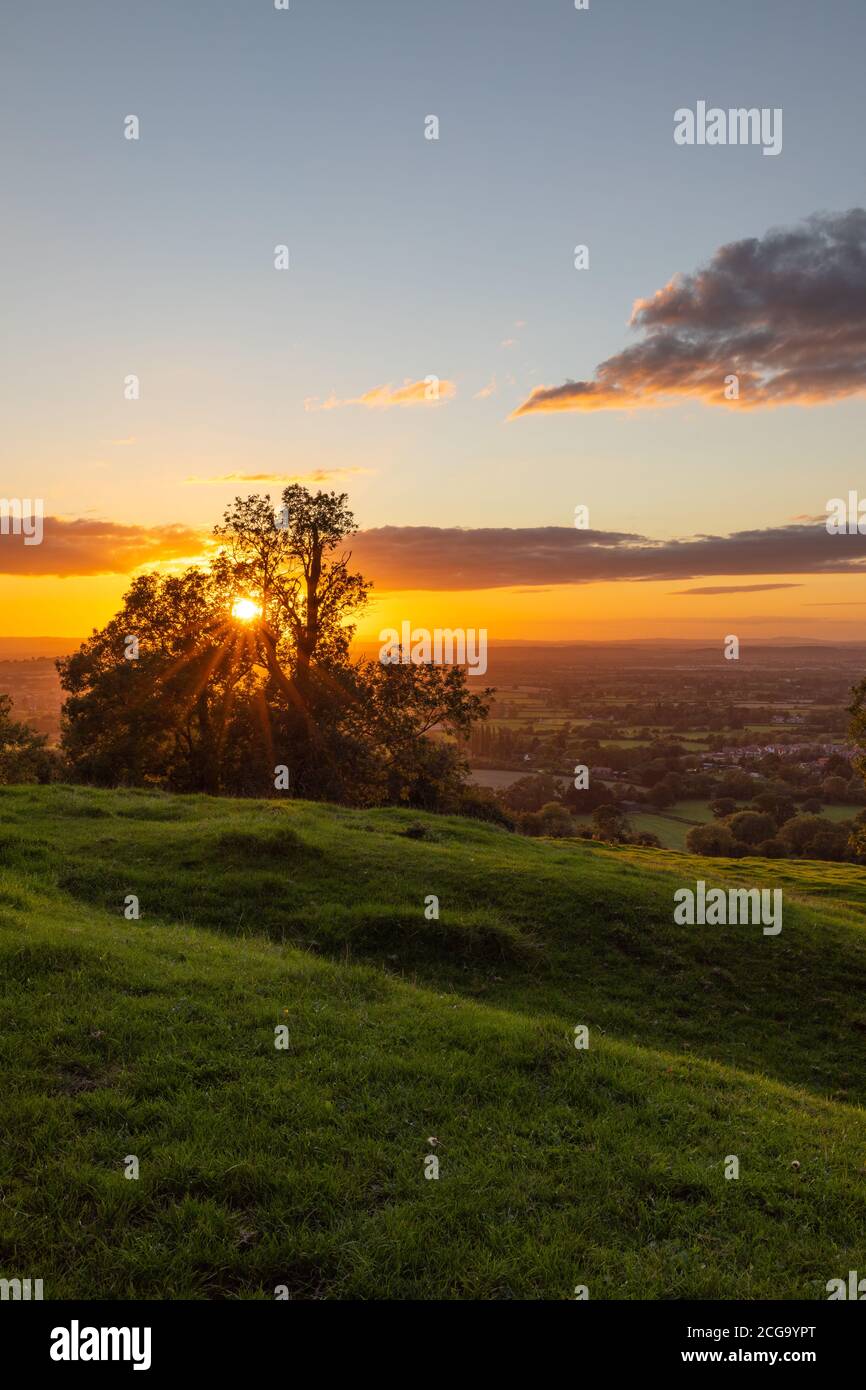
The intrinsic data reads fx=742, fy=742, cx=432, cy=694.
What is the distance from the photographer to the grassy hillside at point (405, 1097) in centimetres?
581

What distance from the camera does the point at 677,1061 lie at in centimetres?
1057

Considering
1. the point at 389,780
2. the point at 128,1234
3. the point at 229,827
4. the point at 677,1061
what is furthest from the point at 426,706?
the point at 128,1234

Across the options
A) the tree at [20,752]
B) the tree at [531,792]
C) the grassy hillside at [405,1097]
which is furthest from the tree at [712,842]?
the tree at [20,752]

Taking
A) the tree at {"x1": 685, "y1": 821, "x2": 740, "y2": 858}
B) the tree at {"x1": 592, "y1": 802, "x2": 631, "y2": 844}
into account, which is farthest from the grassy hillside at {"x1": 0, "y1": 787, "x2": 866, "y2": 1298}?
the tree at {"x1": 685, "y1": 821, "x2": 740, "y2": 858}

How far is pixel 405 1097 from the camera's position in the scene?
797cm

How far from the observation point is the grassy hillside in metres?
5.81

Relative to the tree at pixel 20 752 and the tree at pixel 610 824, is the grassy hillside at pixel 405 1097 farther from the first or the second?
the tree at pixel 610 824

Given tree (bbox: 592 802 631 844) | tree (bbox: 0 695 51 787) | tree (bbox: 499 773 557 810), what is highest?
tree (bbox: 0 695 51 787)

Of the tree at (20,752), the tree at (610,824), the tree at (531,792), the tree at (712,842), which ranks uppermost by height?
the tree at (20,752)

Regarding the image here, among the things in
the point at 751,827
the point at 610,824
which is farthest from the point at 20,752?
the point at 751,827

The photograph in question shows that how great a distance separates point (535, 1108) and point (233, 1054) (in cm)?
345

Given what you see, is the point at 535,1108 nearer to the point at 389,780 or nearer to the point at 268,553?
the point at 389,780

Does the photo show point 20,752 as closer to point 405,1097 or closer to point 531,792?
point 531,792

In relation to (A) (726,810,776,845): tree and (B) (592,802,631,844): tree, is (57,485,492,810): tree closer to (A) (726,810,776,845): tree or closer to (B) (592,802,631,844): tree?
(B) (592,802,631,844): tree
